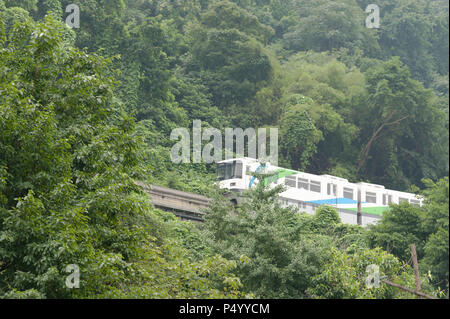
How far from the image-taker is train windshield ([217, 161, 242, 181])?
1427 inches

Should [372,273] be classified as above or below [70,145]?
below

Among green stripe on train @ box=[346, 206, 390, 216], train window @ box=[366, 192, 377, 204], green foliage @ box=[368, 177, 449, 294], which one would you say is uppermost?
train window @ box=[366, 192, 377, 204]

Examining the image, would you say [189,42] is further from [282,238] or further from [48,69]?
[48,69]

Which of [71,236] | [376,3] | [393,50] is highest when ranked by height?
[376,3]

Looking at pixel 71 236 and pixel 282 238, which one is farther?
pixel 282 238

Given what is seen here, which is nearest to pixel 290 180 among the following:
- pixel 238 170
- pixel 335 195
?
pixel 335 195

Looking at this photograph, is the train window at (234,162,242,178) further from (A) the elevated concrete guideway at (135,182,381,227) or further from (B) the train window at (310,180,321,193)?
(B) the train window at (310,180,321,193)

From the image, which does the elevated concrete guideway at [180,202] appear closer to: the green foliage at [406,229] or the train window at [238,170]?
the train window at [238,170]

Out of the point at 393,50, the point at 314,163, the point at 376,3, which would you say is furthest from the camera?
the point at 376,3

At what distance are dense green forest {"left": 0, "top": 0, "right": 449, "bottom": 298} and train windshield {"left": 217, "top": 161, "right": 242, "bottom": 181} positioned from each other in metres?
1.34

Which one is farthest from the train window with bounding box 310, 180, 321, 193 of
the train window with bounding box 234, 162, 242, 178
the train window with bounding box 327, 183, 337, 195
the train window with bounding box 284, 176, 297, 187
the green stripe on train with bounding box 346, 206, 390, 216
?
the train window with bounding box 234, 162, 242, 178

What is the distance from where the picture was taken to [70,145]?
13.0 meters

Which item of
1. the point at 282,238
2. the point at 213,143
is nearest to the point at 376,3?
the point at 213,143
